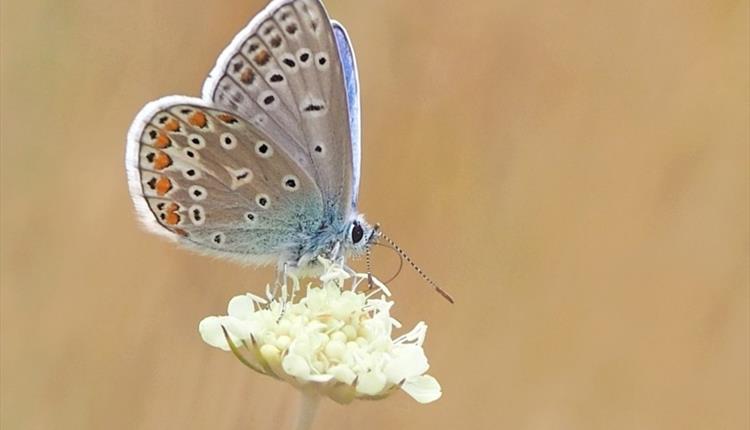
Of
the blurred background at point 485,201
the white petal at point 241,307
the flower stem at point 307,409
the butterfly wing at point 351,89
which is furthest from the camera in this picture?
the blurred background at point 485,201

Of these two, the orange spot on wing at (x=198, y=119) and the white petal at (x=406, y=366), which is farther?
the orange spot on wing at (x=198, y=119)

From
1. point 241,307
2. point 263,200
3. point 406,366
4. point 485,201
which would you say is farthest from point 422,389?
point 485,201

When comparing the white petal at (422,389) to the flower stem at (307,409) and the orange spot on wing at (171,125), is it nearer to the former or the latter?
the flower stem at (307,409)

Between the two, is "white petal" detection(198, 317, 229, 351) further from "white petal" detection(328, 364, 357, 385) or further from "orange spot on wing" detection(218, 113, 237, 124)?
"orange spot on wing" detection(218, 113, 237, 124)

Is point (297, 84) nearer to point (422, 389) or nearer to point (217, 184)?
point (217, 184)

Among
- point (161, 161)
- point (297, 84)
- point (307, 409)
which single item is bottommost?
point (307, 409)

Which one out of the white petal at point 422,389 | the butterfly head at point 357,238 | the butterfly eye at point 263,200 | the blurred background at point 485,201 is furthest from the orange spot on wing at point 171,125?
the blurred background at point 485,201
